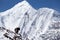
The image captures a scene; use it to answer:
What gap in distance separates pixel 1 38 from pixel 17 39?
13.3 metres

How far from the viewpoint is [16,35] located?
47.9 ft

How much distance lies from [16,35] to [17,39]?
10.1 inches

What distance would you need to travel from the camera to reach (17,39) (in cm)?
1465

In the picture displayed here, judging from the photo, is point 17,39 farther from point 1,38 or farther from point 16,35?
point 1,38

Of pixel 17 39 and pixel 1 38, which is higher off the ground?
pixel 1 38

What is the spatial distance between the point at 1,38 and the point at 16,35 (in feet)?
43.8

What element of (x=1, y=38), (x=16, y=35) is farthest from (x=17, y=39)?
(x=1, y=38)

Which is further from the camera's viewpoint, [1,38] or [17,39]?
[1,38]

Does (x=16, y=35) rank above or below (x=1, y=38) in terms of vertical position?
below

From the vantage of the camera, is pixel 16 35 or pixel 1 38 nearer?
pixel 16 35

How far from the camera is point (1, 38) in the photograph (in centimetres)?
2767
